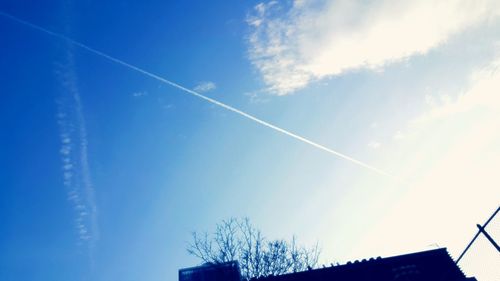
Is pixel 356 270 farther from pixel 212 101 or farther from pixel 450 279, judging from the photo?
pixel 212 101

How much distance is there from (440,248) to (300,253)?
1184cm

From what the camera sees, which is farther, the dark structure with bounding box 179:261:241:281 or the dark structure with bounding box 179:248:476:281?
the dark structure with bounding box 179:261:241:281

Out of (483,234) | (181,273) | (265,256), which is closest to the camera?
(483,234)

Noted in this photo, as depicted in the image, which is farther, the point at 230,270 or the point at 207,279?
the point at 207,279

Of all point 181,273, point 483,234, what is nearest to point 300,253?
point 483,234

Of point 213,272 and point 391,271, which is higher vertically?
point 213,272

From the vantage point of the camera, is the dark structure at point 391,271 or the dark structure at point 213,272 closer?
the dark structure at point 391,271

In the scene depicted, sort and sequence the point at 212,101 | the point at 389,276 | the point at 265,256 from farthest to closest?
the point at 265,256
the point at 212,101
the point at 389,276

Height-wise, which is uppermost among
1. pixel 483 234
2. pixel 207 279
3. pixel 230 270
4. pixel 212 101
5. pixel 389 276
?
pixel 212 101

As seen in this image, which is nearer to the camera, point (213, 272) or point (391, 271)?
point (391, 271)

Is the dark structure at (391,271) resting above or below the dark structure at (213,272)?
below

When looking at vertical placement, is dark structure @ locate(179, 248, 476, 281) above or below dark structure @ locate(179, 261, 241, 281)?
below

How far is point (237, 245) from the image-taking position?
26.0m

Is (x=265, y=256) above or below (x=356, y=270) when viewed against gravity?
above
